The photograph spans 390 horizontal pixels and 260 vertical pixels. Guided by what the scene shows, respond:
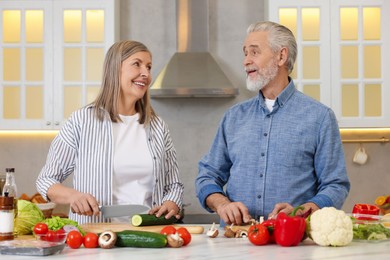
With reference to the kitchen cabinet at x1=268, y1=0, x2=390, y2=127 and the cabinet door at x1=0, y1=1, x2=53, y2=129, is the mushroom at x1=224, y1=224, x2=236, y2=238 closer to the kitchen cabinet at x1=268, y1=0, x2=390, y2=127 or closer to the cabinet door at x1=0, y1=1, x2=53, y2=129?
the kitchen cabinet at x1=268, y1=0, x2=390, y2=127

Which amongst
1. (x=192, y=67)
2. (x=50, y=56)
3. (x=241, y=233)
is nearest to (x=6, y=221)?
(x=241, y=233)

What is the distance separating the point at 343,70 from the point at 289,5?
596 millimetres

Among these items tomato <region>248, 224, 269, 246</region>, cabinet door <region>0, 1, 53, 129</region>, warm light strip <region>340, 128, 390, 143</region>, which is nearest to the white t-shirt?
tomato <region>248, 224, 269, 246</region>

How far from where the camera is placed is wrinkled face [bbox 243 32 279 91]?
2996 mm

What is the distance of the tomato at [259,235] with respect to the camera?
2.28m

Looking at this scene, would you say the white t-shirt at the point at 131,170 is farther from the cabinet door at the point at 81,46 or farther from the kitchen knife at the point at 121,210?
the cabinet door at the point at 81,46

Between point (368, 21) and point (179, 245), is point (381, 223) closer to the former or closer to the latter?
point (179, 245)

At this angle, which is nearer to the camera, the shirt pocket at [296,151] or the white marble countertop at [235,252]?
the white marble countertop at [235,252]

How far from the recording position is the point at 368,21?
198 inches

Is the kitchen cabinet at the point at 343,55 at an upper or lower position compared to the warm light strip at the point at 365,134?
upper

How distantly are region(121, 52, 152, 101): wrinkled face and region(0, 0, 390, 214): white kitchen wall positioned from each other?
2324 mm

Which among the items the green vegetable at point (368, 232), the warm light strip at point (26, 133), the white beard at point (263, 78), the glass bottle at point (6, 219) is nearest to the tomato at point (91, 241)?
the glass bottle at point (6, 219)

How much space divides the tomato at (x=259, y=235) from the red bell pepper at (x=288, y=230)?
0.04 metres

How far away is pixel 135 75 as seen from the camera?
3002mm
